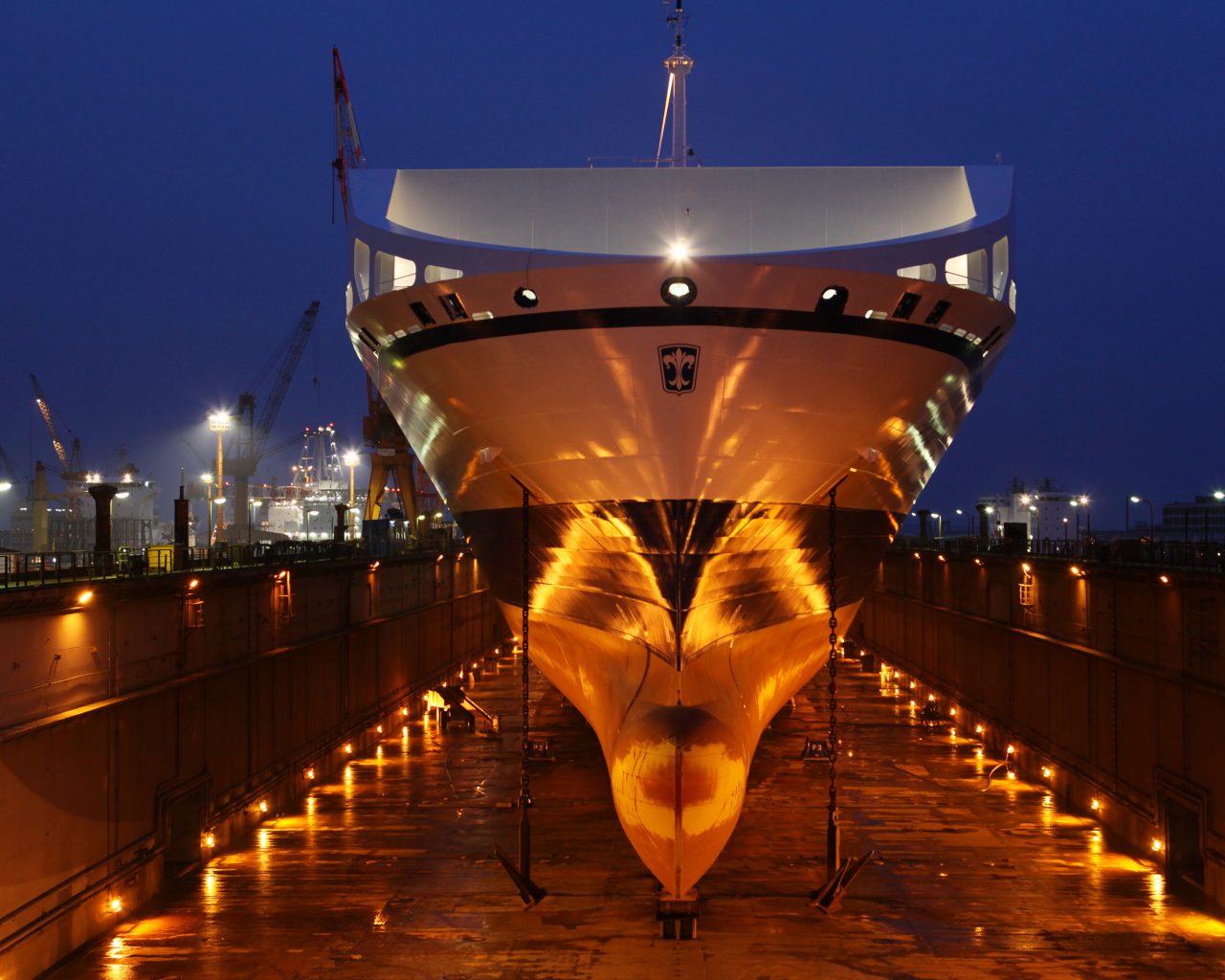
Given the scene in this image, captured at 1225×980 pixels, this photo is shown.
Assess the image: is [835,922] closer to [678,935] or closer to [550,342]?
[678,935]

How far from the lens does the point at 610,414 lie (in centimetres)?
1047

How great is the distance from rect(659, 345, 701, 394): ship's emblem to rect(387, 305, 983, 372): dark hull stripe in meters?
0.27

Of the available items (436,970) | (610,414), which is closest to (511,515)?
(610,414)

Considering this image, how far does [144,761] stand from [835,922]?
30.7 ft

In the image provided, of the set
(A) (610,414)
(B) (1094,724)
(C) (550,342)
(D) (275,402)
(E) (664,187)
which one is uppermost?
(D) (275,402)

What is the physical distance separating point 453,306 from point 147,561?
7.18 meters

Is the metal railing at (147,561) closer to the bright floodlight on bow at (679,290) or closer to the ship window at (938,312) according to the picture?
the bright floodlight on bow at (679,290)

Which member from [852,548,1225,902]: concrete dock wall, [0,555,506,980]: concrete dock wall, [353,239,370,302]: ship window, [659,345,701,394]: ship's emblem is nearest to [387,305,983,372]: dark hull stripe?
[659,345,701,394]: ship's emblem

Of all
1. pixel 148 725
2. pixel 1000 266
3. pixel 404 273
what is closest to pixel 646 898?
pixel 148 725

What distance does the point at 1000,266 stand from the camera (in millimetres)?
12109

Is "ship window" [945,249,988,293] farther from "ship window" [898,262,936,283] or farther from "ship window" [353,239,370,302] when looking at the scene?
"ship window" [353,239,370,302]

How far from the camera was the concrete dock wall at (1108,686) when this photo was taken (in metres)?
12.9

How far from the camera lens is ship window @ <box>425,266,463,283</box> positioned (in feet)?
35.2

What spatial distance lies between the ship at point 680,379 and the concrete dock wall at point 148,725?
15.9 feet
